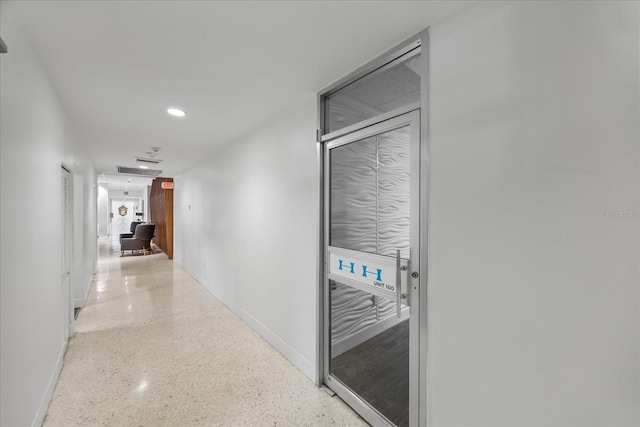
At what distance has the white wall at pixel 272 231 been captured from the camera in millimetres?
2477

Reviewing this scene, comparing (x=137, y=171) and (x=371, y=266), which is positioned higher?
(x=137, y=171)

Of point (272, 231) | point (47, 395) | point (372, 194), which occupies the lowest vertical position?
point (47, 395)

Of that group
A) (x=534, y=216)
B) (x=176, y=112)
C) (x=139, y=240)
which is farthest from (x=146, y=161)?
(x=534, y=216)

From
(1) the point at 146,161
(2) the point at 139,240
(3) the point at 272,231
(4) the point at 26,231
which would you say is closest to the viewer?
(4) the point at 26,231

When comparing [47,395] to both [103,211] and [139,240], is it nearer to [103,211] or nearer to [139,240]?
[139,240]

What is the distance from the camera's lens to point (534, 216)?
3.79 feet

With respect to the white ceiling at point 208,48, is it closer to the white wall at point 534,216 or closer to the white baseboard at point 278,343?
the white wall at point 534,216

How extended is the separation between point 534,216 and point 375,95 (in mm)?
1343

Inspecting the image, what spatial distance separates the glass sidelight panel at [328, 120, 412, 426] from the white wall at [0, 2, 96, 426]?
189 cm

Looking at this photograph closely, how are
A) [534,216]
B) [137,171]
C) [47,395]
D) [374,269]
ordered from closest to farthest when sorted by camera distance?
1. [534,216]
2. [374,269]
3. [47,395]
4. [137,171]

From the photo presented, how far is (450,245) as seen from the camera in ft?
4.71

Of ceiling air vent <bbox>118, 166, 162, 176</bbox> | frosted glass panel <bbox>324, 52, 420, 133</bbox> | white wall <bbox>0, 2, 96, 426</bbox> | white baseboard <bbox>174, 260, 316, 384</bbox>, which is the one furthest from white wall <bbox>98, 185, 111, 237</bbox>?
frosted glass panel <bbox>324, 52, 420, 133</bbox>

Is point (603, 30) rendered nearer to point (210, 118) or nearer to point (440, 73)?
point (440, 73)

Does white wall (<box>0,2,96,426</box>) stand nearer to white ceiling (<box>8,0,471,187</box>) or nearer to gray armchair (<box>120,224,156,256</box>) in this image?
white ceiling (<box>8,0,471,187</box>)
